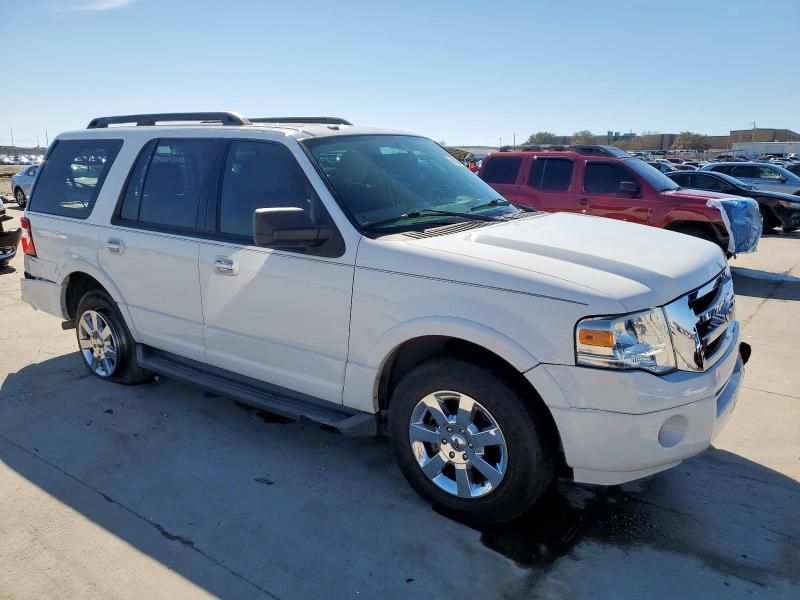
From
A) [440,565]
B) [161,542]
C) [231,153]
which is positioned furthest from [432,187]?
[161,542]

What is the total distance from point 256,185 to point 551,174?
707 cm

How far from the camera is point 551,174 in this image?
9.98 meters

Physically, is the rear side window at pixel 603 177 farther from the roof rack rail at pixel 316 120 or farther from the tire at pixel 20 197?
the tire at pixel 20 197

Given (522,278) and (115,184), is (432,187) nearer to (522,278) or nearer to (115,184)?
(522,278)

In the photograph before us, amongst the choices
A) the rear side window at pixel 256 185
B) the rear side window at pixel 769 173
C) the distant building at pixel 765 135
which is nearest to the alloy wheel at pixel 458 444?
the rear side window at pixel 256 185

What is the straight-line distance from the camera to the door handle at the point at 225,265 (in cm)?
376

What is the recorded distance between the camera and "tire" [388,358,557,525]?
288 centimetres

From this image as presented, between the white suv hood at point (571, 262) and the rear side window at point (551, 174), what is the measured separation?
6.41 metres

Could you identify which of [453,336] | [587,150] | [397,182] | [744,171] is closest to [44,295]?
[397,182]

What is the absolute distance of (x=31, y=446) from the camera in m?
4.04

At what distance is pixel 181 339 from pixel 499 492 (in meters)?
2.41

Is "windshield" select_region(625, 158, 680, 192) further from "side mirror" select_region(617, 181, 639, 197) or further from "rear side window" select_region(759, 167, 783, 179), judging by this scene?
"rear side window" select_region(759, 167, 783, 179)

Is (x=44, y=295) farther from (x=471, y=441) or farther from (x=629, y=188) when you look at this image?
(x=629, y=188)

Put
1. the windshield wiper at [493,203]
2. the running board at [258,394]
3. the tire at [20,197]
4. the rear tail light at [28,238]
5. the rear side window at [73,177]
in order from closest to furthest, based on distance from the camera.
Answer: the running board at [258,394], the windshield wiper at [493,203], the rear side window at [73,177], the rear tail light at [28,238], the tire at [20,197]
